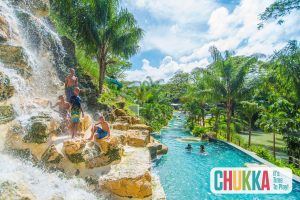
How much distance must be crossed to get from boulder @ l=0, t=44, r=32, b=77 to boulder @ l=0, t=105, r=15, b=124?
7.15ft

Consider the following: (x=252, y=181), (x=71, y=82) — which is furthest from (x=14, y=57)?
(x=252, y=181)

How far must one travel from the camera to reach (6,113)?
21.8 feet

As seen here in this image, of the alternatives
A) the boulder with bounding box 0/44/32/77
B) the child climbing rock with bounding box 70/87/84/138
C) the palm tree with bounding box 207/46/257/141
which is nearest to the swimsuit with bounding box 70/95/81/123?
the child climbing rock with bounding box 70/87/84/138

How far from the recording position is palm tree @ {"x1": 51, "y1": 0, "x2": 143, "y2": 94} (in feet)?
51.2

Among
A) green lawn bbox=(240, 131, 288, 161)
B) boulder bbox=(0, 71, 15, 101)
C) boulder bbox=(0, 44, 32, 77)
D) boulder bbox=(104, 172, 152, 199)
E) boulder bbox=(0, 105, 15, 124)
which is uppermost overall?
boulder bbox=(0, 44, 32, 77)

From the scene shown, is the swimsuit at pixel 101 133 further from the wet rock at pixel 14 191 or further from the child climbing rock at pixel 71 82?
the wet rock at pixel 14 191

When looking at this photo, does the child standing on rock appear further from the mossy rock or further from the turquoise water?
the turquoise water

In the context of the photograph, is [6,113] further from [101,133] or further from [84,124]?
[84,124]

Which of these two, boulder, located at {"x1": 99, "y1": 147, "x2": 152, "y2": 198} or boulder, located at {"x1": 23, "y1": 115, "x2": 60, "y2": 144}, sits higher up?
boulder, located at {"x1": 23, "y1": 115, "x2": 60, "y2": 144}

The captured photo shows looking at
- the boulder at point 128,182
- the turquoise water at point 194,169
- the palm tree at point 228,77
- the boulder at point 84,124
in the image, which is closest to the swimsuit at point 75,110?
the boulder at point 84,124

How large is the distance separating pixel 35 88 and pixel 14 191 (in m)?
6.71

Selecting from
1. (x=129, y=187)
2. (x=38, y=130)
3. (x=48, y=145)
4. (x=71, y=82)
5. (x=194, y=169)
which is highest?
(x=71, y=82)

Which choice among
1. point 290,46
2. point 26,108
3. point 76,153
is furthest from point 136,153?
point 290,46

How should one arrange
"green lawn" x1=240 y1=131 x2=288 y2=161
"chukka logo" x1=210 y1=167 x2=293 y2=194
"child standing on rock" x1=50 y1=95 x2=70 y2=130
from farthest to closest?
"green lawn" x1=240 y1=131 x2=288 y2=161, "chukka logo" x1=210 y1=167 x2=293 y2=194, "child standing on rock" x1=50 y1=95 x2=70 y2=130
